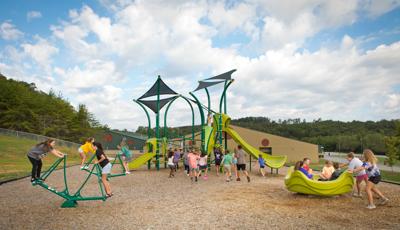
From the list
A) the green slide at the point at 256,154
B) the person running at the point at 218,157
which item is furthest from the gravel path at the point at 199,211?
the green slide at the point at 256,154

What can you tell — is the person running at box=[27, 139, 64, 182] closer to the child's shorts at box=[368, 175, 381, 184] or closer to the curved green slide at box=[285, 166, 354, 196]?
the curved green slide at box=[285, 166, 354, 196]

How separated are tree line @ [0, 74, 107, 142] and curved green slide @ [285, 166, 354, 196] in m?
41.9

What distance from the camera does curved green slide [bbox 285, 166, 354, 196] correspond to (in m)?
7.59

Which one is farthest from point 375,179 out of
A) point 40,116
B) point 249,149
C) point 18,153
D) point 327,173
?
point 40,116

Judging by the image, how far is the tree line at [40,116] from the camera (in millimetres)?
42031

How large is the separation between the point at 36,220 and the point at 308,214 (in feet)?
18.7

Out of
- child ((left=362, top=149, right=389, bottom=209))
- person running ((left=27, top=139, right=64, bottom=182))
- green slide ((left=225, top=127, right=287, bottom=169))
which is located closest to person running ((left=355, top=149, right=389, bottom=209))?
child ((left=362, top=149, right=389, bottom=209))

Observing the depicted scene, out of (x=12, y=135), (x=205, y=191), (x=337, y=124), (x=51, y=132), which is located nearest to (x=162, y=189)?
(x=205, y=191)

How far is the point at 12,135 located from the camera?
111 feet

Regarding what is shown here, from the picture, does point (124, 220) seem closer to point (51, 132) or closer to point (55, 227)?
point (55, 227)

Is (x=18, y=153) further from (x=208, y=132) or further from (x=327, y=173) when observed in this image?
(x=327, y=173)

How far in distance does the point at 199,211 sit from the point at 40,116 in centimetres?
4345

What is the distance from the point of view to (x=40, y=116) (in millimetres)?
42688

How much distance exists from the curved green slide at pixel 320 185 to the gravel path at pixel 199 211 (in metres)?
0.21
